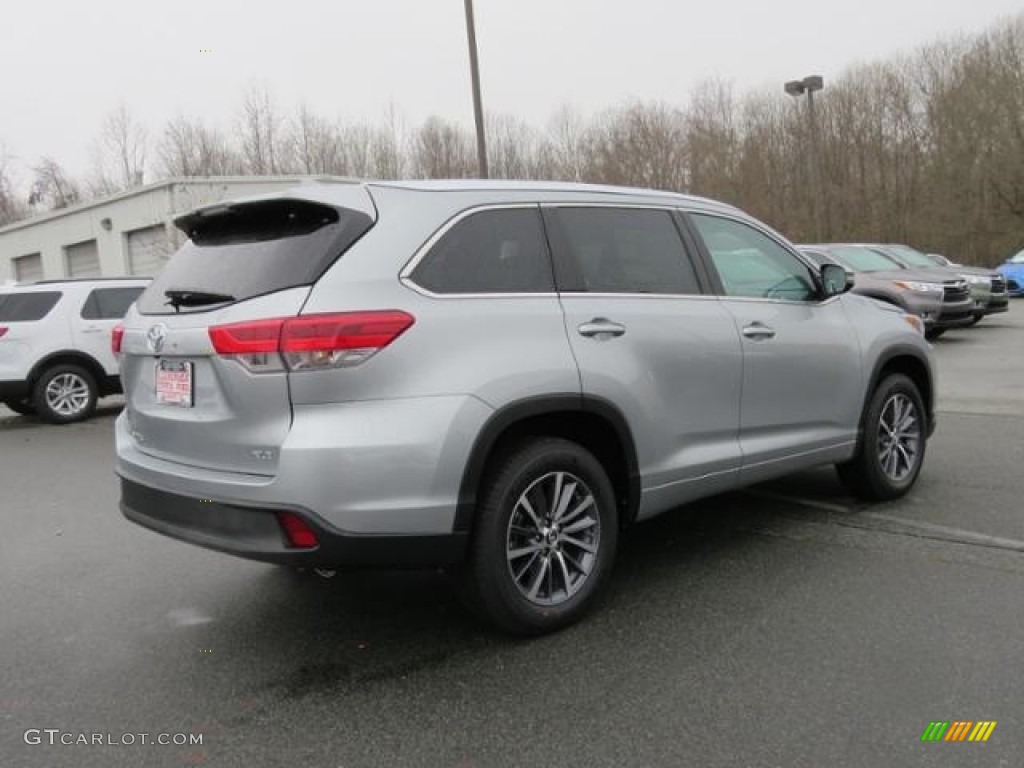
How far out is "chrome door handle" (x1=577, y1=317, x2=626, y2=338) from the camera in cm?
368

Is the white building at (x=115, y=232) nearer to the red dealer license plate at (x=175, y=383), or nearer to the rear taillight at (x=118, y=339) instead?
the rear taillight at (x=118, y=339)

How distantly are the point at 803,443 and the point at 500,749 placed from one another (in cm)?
263

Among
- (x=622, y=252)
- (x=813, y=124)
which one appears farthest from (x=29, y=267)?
(x=622, y=252)

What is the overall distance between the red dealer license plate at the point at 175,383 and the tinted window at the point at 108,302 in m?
8.75

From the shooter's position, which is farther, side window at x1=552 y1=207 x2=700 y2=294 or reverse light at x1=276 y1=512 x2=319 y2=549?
side window at x1=552 y1=207 x2=700 y2=294

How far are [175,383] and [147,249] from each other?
1005 inches

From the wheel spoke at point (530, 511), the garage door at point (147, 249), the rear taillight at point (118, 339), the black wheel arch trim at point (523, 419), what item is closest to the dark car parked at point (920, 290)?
the black wheel arch trim at point (523, 419)

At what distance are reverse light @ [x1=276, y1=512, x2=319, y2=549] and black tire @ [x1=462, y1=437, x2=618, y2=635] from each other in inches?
24.5

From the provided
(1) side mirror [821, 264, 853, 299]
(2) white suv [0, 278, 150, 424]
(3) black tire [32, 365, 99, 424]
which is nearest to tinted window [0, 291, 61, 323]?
(2) white suv [0, 278, 150, 424]

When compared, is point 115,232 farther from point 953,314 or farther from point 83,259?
point 953,314

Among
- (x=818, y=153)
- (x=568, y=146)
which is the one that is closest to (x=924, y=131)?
(x=818, y=153)

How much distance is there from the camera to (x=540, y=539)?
3.61m

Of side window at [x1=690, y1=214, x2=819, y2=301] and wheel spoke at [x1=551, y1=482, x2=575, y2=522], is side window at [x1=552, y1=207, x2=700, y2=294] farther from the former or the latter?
wheel spoke at [x1=551, y1=482, x2=575, y2=522]

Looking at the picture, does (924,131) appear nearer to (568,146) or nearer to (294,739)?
(568,146)
